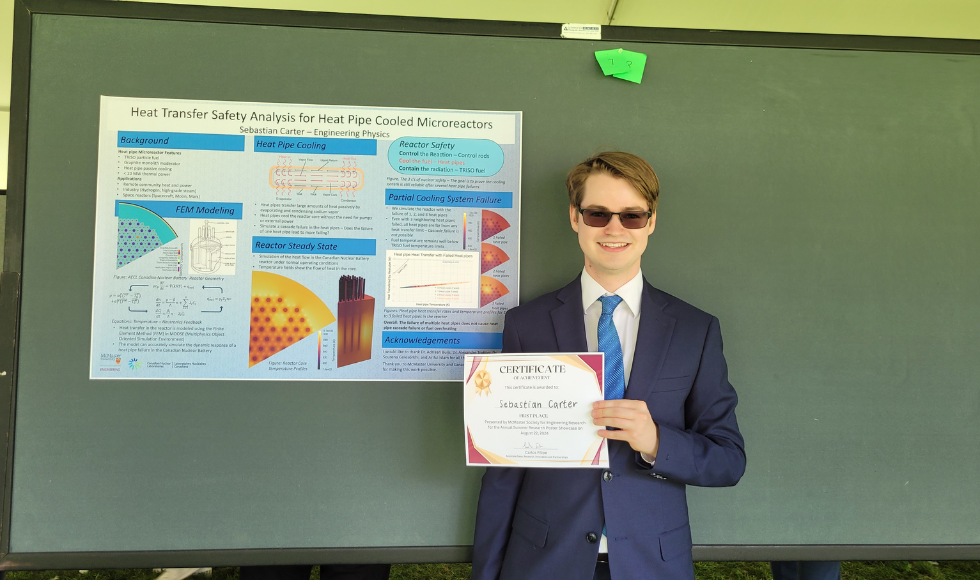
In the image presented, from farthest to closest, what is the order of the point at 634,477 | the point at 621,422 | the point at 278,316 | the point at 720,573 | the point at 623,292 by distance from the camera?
the point at 720,573, the point at 278,316, the point at 623,292, the point at 634,477, the point at 621,422

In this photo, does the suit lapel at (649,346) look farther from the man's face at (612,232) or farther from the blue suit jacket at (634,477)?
the man's face at (612,232)

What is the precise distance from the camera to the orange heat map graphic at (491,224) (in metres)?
1.72

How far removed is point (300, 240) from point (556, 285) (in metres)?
0.80

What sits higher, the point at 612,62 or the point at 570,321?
the point at 612,62

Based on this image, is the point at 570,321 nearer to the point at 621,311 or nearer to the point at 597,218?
the point at 621,311

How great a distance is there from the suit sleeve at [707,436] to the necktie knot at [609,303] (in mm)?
269

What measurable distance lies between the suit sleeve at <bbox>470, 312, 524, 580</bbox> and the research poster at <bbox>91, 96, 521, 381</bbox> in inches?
14.1

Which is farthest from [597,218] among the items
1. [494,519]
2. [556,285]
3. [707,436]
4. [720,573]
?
[720,573]

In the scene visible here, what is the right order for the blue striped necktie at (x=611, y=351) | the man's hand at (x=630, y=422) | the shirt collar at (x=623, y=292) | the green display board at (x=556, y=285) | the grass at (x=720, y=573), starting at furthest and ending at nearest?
the grass at (x=720, y=573) < the green display board at (x=556, y=285) < the shirt collar at (x=623, y=292) < the blue striped necktie at (x=611, y=351) < the man's hand at (x=630, y=422)

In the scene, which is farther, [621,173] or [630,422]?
[621,173]

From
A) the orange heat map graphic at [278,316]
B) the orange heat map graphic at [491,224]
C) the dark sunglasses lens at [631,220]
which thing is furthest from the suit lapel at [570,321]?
the orange heat map graphic at [278,316]

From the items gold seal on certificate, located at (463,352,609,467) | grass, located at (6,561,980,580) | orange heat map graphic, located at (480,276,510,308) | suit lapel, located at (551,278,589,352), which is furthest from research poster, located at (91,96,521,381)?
grass, located at (6,561,980,580)

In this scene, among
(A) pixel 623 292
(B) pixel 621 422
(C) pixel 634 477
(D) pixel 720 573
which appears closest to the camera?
(B) pixel 621 422

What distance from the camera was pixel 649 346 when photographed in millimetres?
1438
